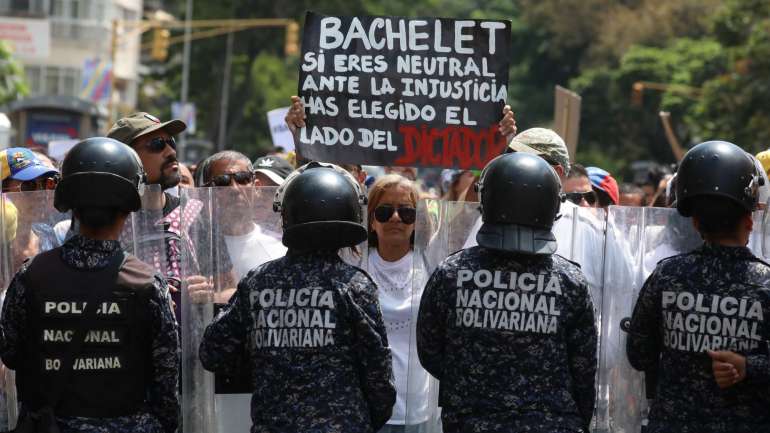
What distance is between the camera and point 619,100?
61875 mm

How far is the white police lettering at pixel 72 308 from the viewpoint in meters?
4.78

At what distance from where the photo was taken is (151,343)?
4.93 meters

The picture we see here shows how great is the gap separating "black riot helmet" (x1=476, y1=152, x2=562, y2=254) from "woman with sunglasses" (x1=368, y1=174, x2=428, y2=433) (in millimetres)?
982

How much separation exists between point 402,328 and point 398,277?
9.1 inches

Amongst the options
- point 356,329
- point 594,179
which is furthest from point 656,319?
point 594,179

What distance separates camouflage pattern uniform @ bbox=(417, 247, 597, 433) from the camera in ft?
15.3

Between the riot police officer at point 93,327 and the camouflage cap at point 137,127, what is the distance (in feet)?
4.10

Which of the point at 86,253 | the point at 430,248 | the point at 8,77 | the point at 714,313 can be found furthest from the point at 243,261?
the point at 8,77

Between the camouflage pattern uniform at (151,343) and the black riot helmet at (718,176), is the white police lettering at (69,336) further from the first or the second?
the black riot helmet at (718,176)

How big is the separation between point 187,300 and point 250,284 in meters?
0.89

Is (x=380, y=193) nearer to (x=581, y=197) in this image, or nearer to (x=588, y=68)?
(x=581, y=197)

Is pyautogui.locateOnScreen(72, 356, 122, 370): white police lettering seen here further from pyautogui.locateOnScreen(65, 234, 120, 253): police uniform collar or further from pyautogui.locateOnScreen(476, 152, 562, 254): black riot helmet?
pyautogui.locateOnScreen(476, 152, 562, 254): black riot helmet

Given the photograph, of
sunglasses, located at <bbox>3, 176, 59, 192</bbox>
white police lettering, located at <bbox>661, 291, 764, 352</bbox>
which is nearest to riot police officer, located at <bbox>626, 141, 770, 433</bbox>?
white police lettering, located at <bbox>661, 291, 764, 352</bbox>

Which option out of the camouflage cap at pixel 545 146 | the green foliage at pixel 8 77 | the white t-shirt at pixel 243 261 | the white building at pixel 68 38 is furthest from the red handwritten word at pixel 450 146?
the white building at pixel 68 38
